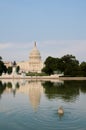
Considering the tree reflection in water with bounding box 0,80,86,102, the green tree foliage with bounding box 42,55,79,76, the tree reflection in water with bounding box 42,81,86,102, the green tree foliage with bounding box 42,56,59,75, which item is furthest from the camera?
the green tree foliage with bounding box 42,56,59,75

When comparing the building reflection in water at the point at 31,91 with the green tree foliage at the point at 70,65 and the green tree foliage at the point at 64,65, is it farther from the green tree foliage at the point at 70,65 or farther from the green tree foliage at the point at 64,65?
the green tree foliage at the point at 64,65

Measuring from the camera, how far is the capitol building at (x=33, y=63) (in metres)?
122

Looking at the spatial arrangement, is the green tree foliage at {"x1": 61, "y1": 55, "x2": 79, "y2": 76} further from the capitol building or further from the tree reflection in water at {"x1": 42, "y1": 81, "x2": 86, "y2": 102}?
the tree reflection in water at {"x1": 42, "y1": 81, "x2": 86, "y2": 102}

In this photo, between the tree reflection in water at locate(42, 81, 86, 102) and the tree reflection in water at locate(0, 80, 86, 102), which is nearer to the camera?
the tree reflection in water at locate(42, 81, 86, 102)

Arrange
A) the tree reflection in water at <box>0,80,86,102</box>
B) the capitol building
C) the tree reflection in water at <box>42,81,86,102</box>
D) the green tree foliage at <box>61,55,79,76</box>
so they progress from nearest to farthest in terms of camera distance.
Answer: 1. the tree reflection in water at <box>42,81,86,102</box>
2. the tree reflection in water at <box>0,80,86,102</box>
3. the green tree foliage at <box>61,55,79,76</box>
4. the capitol building

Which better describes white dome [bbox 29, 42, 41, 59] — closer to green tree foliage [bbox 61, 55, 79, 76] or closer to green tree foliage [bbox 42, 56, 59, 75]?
green tree foliage [bbox 42, 56, 59, 75]

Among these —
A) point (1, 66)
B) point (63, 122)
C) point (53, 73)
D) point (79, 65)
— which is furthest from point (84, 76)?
point (63, 122)

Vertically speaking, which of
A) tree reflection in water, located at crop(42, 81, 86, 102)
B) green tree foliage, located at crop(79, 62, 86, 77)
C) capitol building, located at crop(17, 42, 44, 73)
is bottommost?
tree reflection in water, located at crop(42, 81, 86, 102)

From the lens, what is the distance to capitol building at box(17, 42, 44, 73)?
122 meters

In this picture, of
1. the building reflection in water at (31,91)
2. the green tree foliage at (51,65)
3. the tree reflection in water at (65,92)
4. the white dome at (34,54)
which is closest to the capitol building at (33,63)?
the white dome at (34,54)

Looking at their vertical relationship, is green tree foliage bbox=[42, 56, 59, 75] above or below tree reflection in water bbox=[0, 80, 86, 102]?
above

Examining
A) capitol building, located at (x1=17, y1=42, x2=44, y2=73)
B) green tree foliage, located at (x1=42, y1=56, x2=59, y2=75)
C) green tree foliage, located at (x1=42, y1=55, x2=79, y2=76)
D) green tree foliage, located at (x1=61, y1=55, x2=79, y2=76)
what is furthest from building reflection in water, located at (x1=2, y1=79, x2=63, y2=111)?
capitol building, located at (x1=17, y1=42, x2=44, y2=73)

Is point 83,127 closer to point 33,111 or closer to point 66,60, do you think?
point 33,111

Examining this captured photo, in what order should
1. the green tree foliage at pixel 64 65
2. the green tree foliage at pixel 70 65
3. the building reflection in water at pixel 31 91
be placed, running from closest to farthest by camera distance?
the building reflection in water at pixel 31 91 < the green tree foliage at pixel 70 65 < the green tree foliage at pixel 64 65
